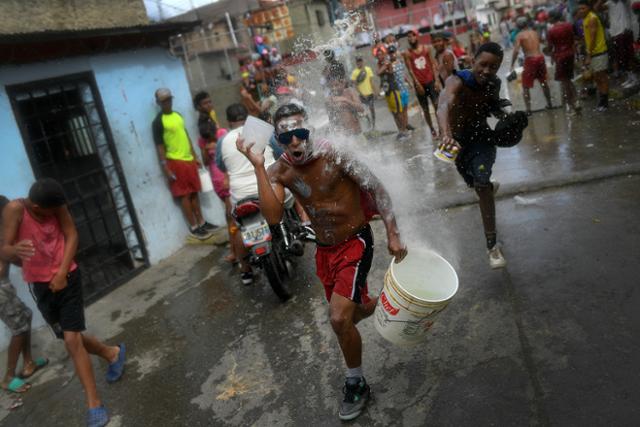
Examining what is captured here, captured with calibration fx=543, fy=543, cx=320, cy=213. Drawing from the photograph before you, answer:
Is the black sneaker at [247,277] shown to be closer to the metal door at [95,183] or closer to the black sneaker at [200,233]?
the metal door at [95,183]

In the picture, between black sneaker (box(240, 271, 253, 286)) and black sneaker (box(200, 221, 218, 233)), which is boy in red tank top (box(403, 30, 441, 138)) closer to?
black sneaker (box(200, 221, 218, 233))

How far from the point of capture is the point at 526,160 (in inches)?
276

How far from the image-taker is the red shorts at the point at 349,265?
309cm

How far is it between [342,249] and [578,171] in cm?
391

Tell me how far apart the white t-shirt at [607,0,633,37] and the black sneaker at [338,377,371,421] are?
30.4 ft

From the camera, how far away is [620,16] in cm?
966

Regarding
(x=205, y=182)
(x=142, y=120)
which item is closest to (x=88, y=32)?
(x=142, y=120)

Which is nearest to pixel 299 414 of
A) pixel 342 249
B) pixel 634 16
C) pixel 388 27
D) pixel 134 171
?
pixel 342 249

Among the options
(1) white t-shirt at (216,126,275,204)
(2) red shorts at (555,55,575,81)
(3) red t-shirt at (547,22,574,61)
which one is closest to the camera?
(1) white t-shirt at (216,126,275,204)

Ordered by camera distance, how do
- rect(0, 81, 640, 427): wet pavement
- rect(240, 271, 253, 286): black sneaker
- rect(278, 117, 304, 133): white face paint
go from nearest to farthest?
rect(0, 81, 640, 427): wet pavement
rect(278, 117, 304, 133): white face paint
rect(240, 271, 253, 286): black sneaker

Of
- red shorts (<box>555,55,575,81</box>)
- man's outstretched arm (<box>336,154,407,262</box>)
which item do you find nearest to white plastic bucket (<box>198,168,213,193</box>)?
man's outstretched arm (<box>336,154,407,262</box>)

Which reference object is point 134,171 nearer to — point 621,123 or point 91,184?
point 91,184

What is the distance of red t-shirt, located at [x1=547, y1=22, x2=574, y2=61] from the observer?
9320 mm

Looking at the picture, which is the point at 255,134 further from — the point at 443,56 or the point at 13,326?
the point at 443,56
